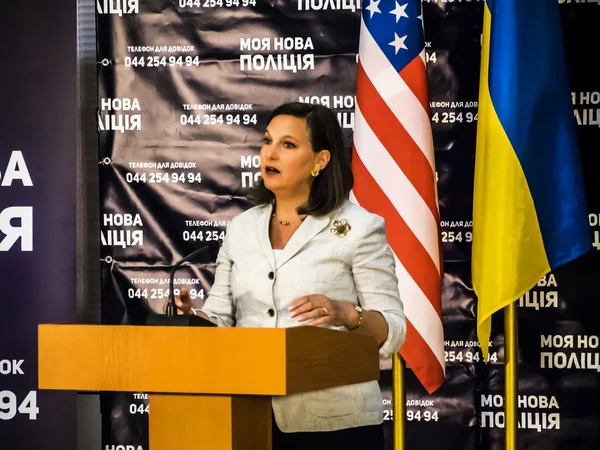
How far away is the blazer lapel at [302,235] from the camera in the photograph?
2.48 metres

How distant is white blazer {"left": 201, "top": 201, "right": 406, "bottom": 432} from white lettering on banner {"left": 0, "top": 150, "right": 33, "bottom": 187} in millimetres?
2042

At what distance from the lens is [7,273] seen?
430cm

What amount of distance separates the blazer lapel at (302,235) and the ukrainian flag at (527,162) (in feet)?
4.51

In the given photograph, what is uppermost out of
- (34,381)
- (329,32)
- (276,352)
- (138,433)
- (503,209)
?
(329,32)

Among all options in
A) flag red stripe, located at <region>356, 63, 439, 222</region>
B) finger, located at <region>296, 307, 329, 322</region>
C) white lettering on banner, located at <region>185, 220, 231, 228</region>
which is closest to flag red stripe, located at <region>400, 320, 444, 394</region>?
flag red stripe, located at <region>356, 63, 439, 222</region>

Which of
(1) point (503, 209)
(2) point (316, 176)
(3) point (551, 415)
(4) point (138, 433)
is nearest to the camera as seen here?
(2) point (316, 176)

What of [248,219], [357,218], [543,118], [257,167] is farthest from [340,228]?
[257,167]

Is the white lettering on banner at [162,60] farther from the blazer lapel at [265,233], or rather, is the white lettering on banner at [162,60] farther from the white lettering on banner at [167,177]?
the blazer lapel at [265,233]

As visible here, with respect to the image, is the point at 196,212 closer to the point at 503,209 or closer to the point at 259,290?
the point at 503,209

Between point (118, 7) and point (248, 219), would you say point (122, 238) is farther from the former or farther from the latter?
point (248, 219)

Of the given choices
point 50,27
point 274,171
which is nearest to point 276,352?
point 274,171

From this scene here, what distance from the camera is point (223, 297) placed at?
8.63ft

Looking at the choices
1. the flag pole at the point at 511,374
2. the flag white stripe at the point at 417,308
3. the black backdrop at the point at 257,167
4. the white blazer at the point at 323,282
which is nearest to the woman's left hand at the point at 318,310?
the white blazer at the point at 323,282

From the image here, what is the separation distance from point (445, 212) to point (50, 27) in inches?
78.2
